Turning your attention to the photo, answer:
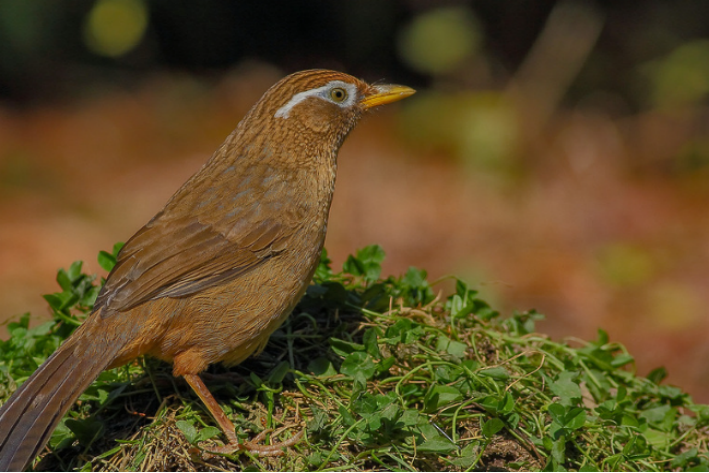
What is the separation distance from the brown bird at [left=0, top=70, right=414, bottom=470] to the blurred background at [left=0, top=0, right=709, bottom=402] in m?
3.53

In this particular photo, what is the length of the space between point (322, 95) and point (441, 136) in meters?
5.97

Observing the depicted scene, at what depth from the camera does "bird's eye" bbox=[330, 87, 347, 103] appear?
4891 mm

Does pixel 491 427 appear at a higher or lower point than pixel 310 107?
lower

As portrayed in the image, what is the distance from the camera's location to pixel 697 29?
10.9 metres

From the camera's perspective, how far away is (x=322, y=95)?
15.9 ft

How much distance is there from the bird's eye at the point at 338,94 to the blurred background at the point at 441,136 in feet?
10.9

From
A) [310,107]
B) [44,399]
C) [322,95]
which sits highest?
[322,95]

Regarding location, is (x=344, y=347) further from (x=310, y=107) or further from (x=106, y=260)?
(x=106, y=260)

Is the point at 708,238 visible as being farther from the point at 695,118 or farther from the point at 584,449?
the point at 584,449

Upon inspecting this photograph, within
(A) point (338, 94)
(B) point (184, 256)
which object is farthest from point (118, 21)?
(B) point (184, 256)

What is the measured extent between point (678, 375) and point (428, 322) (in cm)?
390

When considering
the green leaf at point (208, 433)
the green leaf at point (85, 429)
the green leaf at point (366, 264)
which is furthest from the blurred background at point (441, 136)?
the green leaf at point (208, 433)

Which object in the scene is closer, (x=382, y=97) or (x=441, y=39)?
(x=382, y=97)

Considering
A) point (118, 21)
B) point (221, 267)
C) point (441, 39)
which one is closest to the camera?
point (221, 267)
